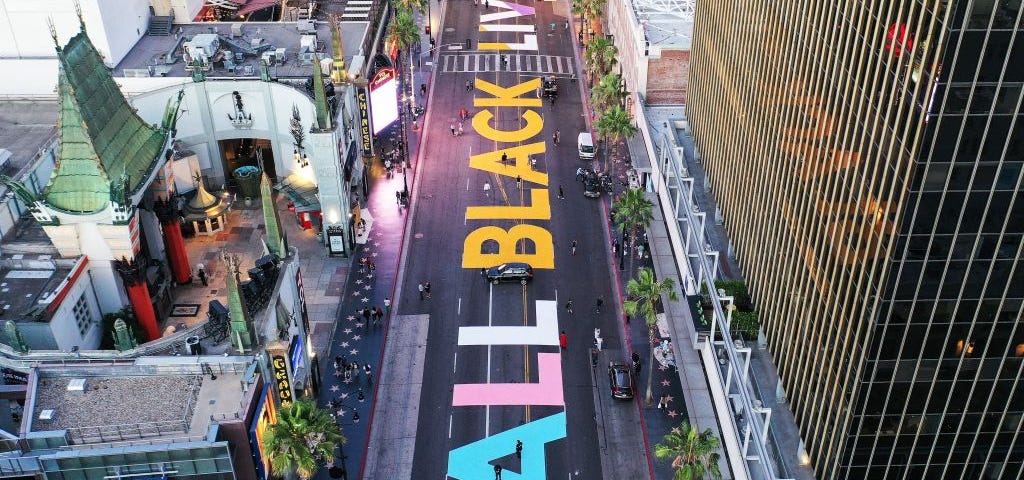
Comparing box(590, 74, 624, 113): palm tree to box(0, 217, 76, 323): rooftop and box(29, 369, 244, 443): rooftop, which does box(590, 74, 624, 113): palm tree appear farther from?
box(29, 369, 244, 443): rooftop

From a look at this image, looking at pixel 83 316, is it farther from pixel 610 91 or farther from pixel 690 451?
pixel 610 91

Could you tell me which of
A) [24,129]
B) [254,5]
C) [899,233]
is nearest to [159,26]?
[254,5]

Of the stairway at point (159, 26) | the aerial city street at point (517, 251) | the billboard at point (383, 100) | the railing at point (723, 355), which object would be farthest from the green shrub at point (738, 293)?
the stairway at point (159, 26)

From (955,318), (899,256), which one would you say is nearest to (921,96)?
(899,256)

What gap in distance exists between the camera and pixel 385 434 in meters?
62.0

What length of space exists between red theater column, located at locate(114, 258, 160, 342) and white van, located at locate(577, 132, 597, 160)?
45.8m

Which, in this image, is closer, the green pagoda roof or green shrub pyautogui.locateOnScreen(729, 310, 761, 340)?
green shrub pyautogui.locateOnScreen(729, 310, 761, 340)

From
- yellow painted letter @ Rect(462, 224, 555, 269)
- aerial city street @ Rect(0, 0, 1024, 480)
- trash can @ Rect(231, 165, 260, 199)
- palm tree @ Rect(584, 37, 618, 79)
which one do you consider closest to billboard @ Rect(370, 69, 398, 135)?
aerial city street @ Rect(0, 0, 1024, 480)

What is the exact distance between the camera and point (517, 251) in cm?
8206

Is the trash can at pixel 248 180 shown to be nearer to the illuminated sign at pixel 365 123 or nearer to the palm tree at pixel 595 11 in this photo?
the illuminated sign at pixel 365 123

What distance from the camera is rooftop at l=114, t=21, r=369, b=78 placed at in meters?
84.4

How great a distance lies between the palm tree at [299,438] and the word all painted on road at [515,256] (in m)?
11.7

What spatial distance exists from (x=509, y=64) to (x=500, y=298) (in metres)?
52.3

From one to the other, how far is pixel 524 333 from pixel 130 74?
4242 centimetres
